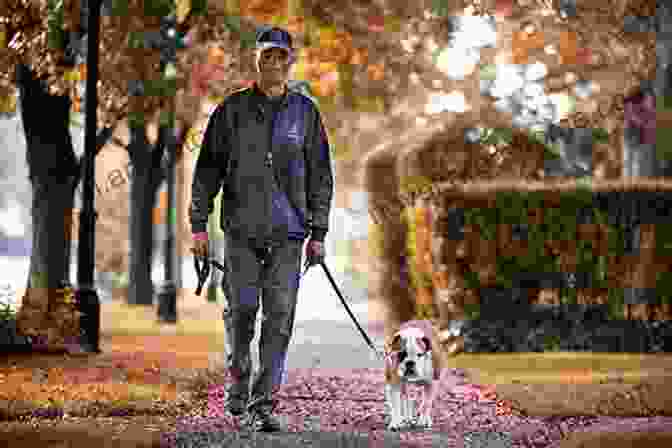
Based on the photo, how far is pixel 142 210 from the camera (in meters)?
25.5

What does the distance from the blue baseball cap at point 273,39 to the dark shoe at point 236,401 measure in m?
2.36

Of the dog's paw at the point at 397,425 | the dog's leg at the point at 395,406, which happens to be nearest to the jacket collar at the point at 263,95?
the dog's leg at the point at 395,406

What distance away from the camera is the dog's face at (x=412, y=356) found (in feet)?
31.3

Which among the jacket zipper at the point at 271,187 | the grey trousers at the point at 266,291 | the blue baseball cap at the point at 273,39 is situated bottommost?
the grey trousers at the point at 266,291

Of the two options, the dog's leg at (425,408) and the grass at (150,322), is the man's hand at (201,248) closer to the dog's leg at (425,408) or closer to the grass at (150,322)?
the dog's leg at (425,408)

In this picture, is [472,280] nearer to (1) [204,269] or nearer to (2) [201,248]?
(1) [204,269]

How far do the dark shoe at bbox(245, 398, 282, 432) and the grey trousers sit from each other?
0.19 ft

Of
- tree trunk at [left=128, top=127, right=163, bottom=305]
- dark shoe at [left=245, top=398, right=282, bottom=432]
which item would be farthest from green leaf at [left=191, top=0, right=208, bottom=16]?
dark shoe at [left=245, top=398, right=282, bottom=432]

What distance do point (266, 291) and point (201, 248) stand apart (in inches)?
21.7

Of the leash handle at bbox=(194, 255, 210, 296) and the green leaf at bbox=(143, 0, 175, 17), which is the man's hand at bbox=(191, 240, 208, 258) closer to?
the leash handle at bbox=(194, 255, 210, 296)

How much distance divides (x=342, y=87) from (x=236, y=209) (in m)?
17.3

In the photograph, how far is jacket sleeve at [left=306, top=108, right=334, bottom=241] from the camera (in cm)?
935

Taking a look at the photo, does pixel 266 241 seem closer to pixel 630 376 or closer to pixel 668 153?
pixel 630 376

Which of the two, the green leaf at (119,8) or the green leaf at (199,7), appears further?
the green leaf at (199,7)
